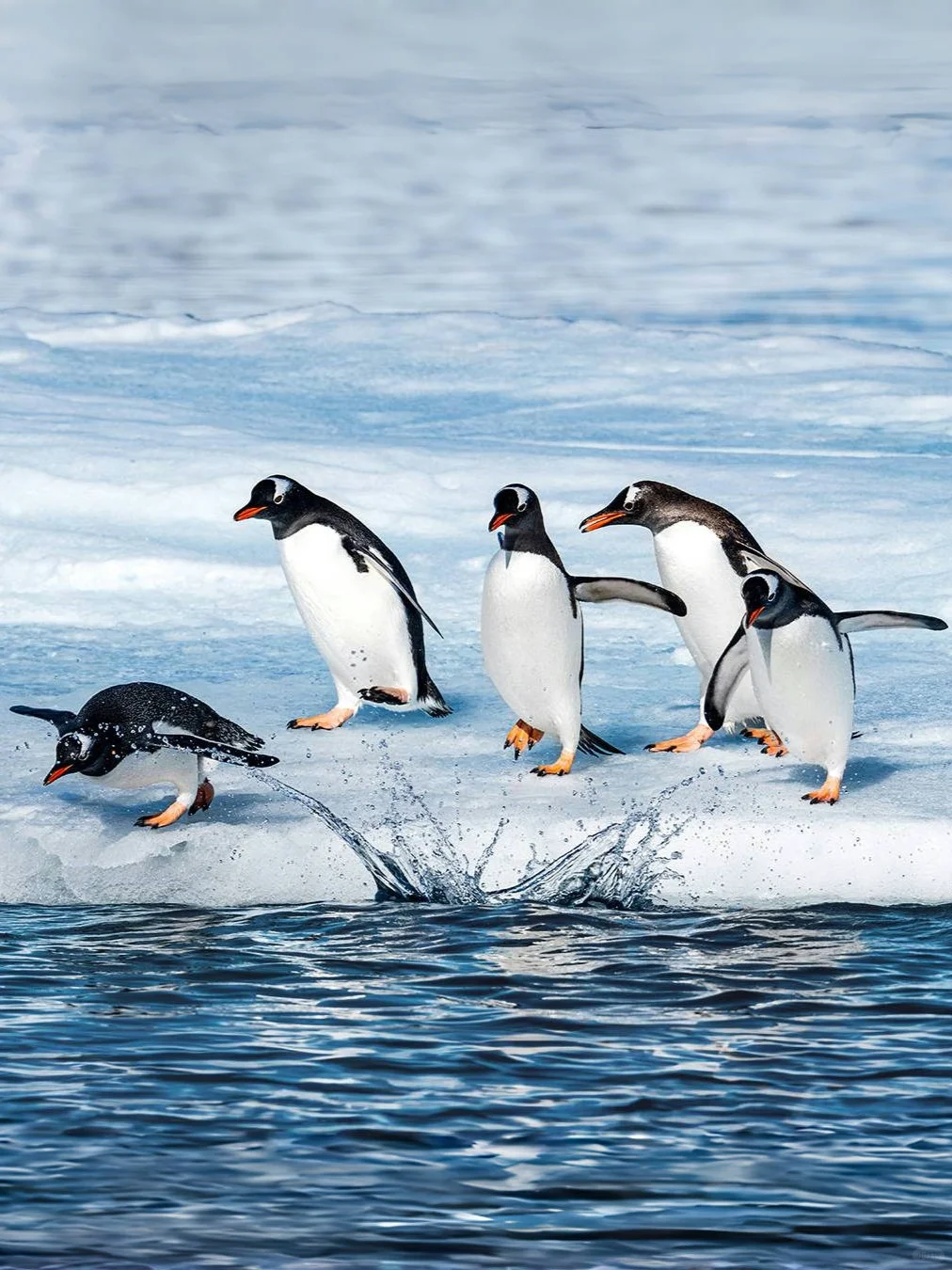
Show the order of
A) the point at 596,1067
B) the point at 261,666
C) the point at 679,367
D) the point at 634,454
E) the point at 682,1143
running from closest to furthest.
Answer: the point at 682,1143 → the point at 596,1067 → the point at 261,666 → the point at 634,454 → the point at 679,367

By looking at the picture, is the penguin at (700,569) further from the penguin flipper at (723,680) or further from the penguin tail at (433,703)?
the penguin tail at (433,703)

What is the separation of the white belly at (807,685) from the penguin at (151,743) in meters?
1.23

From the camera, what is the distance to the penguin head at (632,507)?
18.6ft

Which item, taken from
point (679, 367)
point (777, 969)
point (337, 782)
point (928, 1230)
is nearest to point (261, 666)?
point (337, 782)

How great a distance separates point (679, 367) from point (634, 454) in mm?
3746

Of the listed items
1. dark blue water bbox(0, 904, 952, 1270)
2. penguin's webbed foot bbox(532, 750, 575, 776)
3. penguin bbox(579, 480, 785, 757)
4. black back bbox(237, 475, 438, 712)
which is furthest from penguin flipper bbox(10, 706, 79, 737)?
penguin bbox(579, 480, 785, 757)

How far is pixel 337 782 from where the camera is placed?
17.2 feet

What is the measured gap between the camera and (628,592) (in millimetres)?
5379

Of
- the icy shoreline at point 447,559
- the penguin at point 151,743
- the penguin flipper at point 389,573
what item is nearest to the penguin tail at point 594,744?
the icy shoreline at point 447,559

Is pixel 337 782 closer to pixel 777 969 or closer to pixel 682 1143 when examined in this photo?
pixel 777 969

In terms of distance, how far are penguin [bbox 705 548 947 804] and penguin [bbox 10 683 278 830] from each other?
4.03ft

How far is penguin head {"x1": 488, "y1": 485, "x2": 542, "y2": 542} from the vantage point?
16.9ft

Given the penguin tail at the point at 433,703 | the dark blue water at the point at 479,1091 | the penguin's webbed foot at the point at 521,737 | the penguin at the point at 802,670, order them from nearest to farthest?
1. the dark blue water at the point at 479,1091
2. the penguin at the point at 802,670
3. the penguin's webbed foot at the point at 521,737
4. the penguin tail at the point at 433,703

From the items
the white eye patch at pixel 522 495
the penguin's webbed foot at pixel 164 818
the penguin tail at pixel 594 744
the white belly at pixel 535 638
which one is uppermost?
the white eye patch at pixel 522 495
